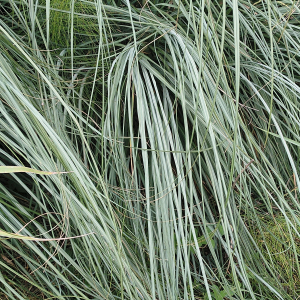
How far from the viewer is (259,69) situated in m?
1.04

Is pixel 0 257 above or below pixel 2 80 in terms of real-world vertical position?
below

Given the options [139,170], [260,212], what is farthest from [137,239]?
[260,212]

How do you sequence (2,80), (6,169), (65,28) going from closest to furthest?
1. (6,169)
2. (2,80)
3. (65,28)

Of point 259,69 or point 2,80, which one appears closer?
point 2,80

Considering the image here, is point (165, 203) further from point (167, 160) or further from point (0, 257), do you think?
point (0, 257)

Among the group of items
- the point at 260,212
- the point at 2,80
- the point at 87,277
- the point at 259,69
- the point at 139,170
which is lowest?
the point at 260,212

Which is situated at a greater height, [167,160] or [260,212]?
[167,160]

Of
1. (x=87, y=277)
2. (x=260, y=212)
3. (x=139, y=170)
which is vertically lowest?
(x=260, y=212)

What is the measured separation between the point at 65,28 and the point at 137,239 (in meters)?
0.64

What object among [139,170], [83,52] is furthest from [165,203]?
[83,52]

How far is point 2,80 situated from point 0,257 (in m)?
0.46

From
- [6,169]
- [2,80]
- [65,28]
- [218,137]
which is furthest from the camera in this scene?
[65,28]

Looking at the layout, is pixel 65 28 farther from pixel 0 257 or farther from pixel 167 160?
pixel 0 257

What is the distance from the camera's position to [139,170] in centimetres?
100
